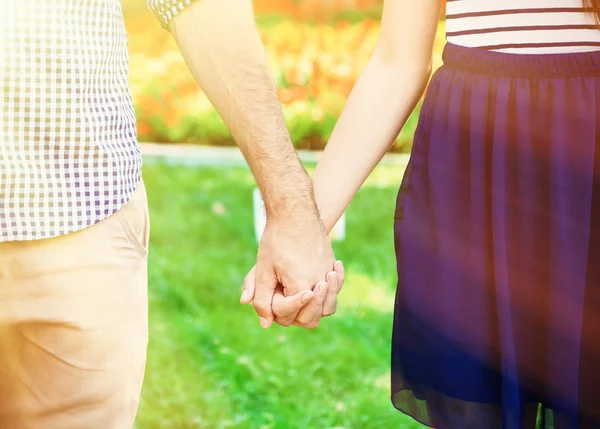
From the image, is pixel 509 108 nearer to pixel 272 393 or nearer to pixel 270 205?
pixel 270 205

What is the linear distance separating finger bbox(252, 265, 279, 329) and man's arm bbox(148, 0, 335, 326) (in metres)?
0.02

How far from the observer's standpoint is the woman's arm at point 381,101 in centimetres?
163

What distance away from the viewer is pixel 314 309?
5.70ft

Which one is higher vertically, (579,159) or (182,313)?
(579,159)

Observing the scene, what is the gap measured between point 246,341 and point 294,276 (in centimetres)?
209

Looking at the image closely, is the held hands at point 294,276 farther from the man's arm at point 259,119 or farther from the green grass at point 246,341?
the green grass at point 246,341

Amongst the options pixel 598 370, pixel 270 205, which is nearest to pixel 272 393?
pixel 270 205

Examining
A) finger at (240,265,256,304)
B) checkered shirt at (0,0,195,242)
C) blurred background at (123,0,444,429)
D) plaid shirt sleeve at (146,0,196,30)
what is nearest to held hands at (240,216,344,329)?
finger at (240,265,256,304)

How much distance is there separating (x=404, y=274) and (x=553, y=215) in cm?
32

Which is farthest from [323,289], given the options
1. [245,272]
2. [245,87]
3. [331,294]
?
[245,272]

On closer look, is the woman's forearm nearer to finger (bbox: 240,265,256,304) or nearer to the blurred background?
finger (bbox: 240,265,256,304)

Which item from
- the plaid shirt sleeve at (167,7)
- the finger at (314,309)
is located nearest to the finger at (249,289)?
the finger at (314,309)

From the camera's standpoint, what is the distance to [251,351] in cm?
365

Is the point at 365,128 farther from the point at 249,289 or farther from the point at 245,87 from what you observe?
the point at 249,289
